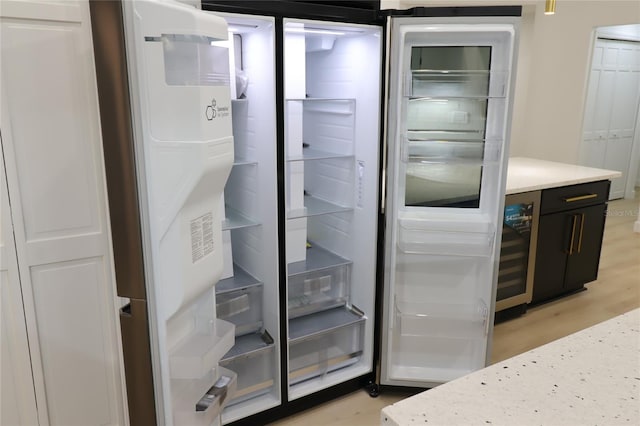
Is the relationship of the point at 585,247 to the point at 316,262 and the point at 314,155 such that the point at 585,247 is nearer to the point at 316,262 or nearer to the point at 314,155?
the point at 316,262

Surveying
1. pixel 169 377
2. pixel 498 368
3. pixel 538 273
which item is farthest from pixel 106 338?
pixel 538 273

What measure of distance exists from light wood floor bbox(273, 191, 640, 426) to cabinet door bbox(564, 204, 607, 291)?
19 centimetres

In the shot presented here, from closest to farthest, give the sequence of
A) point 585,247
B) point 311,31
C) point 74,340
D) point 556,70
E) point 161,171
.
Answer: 1. point 161,171
2. point 74,340
3. point 311,31
4. point 585,247
5. point 556,70

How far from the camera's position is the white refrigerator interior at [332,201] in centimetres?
230

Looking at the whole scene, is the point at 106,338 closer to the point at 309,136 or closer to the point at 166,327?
the point at 166,327

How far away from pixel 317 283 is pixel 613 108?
5.33 meters

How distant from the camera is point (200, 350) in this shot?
4.67ft

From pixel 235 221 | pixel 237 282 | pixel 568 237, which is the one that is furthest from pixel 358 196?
pixel 568 237

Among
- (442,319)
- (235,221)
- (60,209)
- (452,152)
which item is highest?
(452,152)

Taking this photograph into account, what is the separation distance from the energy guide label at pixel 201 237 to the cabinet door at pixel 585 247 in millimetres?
2902

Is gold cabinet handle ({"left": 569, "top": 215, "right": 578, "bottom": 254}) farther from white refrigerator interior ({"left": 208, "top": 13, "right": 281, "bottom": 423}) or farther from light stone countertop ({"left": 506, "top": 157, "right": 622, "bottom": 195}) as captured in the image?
white refrigerator interior ({"left": 208, "top": 13, "right": 281, "bottom": 423})

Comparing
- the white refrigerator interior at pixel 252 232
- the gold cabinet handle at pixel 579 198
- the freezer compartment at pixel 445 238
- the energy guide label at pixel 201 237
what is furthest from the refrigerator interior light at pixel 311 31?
the gold cabinet handle at pixel 579 198

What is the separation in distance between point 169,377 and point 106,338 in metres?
0.72

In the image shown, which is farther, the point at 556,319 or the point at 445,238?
the point at 556,319
